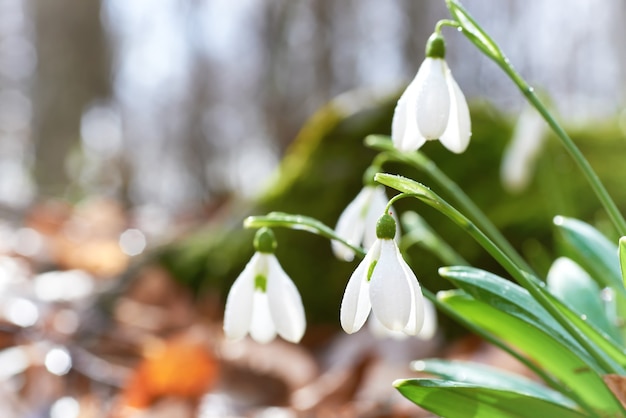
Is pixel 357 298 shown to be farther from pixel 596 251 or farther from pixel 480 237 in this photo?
pixel 596 251

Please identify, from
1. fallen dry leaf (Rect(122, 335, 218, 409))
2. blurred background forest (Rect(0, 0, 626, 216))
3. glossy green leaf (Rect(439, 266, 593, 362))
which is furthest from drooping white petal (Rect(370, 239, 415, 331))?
blurred background forest (Rect(0, 0, 626, 216))

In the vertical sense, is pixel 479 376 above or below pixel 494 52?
below

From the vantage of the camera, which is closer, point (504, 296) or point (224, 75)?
point (504, 296)

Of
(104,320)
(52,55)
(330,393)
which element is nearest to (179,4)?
(52,55)

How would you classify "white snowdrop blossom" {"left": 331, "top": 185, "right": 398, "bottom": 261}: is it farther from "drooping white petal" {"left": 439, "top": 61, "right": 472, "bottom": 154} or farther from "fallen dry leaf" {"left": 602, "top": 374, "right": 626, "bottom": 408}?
"fallen dry leaf" {"left": 602, "top": 374, "right": 626, "bottom": 408}

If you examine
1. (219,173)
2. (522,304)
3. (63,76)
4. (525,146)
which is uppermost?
(219,173)

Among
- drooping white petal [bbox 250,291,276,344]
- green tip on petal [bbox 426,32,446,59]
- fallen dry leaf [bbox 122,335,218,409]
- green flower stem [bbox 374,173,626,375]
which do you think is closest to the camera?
green flower stem [bbox 374,173,626,375]

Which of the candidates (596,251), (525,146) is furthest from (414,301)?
(525,146)
